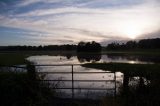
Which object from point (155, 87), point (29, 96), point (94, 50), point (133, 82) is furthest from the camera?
point (94, 50)

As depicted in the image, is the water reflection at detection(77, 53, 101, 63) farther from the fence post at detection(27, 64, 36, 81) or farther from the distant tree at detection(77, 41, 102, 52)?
the fence post at detection(27, 64, 36, 81)

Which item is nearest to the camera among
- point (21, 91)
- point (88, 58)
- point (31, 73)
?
point (21, 91)

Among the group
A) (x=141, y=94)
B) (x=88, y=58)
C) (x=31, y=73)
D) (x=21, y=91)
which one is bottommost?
(x=88, y=58)

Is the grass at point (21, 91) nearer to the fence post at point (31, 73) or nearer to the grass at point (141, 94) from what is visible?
the fence post at point (31, 73)

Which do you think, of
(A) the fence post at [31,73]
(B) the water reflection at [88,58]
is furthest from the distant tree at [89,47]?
(A) the fence post at [31,73]

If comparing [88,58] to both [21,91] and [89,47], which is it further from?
[21,91]

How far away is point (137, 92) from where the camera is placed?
27.4ft

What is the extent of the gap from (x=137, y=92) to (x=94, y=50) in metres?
170

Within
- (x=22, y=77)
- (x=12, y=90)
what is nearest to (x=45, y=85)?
(x=22, y=77)

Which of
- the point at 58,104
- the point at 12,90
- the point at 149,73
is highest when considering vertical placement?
the point at 149,73

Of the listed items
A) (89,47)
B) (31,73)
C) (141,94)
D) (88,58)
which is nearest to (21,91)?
(31,73)

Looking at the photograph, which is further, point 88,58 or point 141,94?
point 88,58

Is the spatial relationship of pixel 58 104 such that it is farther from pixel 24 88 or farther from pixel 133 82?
pixel 133 82

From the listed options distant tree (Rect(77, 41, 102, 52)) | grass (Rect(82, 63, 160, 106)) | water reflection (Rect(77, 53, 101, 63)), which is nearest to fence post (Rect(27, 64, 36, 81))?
grass (Rect(82, 63, 160, 106))
